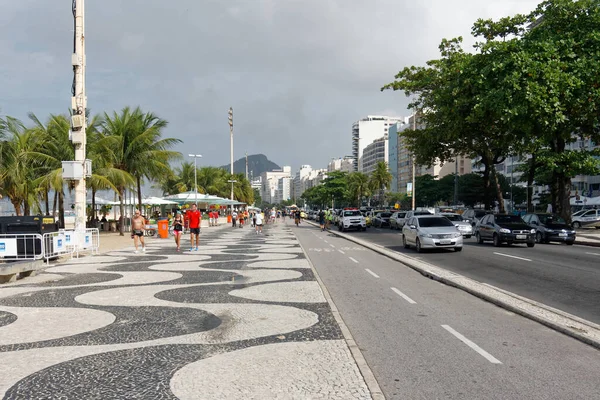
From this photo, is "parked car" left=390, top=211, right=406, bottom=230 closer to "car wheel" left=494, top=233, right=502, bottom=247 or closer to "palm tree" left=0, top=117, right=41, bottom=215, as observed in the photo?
"car wheel" left=494, top=233, right=502, bottom=247

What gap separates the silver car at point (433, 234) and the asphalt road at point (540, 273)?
1.27ft

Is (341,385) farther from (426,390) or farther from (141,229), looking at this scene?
(141,229)

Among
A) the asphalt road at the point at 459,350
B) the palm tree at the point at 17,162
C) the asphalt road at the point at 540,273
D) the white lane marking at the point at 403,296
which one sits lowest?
the asphalt road at the point at 540,273

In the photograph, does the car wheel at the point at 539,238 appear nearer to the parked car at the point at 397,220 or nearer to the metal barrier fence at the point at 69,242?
the parked car at the point at 397,220

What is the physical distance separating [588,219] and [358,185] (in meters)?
74.6

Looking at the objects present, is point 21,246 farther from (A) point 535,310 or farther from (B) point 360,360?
(A) point 535,310

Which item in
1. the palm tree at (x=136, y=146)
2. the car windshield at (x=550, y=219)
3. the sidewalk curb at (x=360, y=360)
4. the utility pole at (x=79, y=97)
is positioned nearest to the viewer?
the sidewalk curb at (x=360, y=360)

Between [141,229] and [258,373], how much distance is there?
16.2m

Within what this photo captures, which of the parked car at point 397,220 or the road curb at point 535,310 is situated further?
the parked car at point 397,220

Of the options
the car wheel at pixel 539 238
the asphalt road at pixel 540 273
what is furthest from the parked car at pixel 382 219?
the asphalt road at pixel 540 273

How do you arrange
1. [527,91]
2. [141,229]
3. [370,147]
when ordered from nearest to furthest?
[141,229] < [527,91] < [370,147]

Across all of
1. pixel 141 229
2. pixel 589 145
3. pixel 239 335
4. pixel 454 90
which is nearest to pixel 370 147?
pixel 589 145

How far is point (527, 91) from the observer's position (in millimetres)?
24062

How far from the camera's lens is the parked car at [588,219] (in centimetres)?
4175
